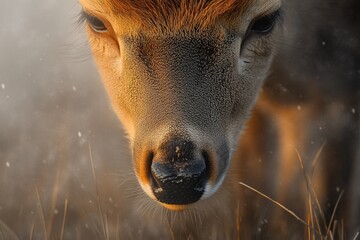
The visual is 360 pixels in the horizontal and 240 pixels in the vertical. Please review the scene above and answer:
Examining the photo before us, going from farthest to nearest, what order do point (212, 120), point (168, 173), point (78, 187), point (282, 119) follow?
1. point (78, 187)
2. point (282, 119)
3. point (212, 120)
4. point (168, 173)

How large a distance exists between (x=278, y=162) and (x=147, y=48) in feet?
6.84

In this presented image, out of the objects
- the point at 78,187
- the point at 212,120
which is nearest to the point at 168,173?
the point at 212,120

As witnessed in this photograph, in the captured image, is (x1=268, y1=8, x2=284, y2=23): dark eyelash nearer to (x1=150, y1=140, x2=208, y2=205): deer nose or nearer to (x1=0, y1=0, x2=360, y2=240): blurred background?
(x1=150, y1=140, x2=208, y2=205): deer nose

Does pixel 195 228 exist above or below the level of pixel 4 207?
above

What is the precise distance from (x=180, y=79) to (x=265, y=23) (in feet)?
2.05

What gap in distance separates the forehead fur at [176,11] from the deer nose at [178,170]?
0.59 m

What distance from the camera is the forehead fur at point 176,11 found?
3832 mm

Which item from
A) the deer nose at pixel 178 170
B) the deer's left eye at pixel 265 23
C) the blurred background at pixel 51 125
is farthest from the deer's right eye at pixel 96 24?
the blurred background at pixel 51 125

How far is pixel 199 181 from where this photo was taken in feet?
11.5

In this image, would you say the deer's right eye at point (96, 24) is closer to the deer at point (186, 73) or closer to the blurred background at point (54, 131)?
the deer at point (186, 73)

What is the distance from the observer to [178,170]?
3453 millimetres

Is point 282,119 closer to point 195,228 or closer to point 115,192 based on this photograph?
point 195,228

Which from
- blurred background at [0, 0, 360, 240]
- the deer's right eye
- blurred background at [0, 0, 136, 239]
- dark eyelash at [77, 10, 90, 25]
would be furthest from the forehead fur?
blurred background at [0, 0, 136, 239]

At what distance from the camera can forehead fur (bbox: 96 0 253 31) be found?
3832 millimetres
